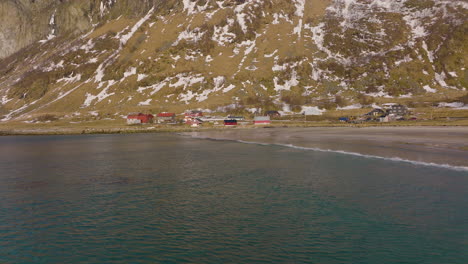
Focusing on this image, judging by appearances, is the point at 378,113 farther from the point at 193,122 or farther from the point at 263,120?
the point at 193,122

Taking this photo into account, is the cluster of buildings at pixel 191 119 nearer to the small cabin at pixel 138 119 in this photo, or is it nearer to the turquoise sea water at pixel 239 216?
the small cabin at pixel 138 119

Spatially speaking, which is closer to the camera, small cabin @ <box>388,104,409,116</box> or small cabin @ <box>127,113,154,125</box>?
small cabin @ <box>388,104,409,116</box>

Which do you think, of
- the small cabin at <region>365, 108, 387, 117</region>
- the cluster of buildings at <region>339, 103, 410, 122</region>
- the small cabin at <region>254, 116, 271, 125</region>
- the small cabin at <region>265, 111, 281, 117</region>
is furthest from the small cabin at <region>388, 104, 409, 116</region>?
the small cabin at <region>254, 116, 271, 125</region>

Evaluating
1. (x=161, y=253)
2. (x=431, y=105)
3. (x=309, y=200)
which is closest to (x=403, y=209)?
(x=309, y=200)

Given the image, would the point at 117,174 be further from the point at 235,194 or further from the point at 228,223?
the point at 228,223

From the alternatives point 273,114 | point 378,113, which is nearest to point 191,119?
point 273,114

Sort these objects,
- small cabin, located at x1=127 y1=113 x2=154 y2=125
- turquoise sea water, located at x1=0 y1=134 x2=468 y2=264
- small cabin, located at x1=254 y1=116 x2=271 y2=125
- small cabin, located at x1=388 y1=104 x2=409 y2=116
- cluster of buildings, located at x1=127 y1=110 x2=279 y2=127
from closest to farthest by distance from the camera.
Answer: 1. turquoise sea water, located at x1=0 y1=134 x2=468 y2=264
2. small cabin, located at x1=254 y1=116 x2=271 y2=125
3. cluster of buildings, located at x1=127 y1=110 x2=279 y2=127
4. small cabin, located at x1=388 y1=104 x2=409 y2=116
5. small cabin, located at x1=127 y1=113 x2=154 y2=125

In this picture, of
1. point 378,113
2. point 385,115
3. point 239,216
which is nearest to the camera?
point 239,216

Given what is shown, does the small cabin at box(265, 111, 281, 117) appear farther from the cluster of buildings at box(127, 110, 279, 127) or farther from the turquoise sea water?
the turquoise sea water
